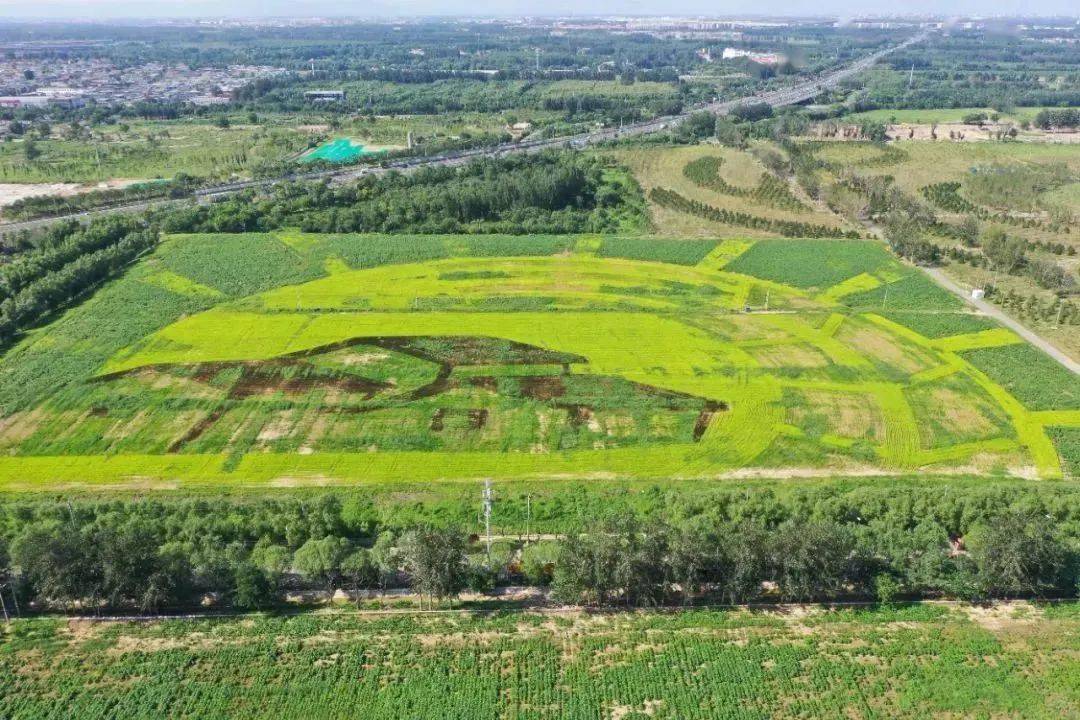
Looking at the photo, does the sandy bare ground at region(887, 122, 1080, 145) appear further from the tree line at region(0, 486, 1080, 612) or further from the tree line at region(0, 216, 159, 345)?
the tree line at region(0, 216, 159, 345)

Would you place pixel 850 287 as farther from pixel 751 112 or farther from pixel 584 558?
pixel 751 112

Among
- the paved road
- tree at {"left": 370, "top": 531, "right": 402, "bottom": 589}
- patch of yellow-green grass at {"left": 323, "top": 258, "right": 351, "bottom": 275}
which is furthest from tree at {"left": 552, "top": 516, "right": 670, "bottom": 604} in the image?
patch of yellow-green grass at {"left": 323, "top": 258, "right": 351, "bottom": 275}

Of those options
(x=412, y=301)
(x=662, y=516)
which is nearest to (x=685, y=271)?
(x=412, y=301)

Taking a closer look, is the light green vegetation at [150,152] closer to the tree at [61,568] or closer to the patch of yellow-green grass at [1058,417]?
the tree at [61,568]

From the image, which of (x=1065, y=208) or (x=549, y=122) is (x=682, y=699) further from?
(x=549, y=122)

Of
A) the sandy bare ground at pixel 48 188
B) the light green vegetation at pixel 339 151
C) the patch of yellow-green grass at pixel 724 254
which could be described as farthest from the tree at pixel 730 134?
the sandy bare ground at pixel 48 188

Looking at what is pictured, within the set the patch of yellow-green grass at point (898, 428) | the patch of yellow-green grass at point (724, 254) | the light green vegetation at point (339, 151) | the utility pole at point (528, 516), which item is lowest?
the utility pole at point (528, 516)

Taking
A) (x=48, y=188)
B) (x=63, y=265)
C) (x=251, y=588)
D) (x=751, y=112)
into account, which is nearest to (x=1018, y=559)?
(x=251, y=588)

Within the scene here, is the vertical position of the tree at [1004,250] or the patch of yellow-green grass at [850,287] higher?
the tree at [1004,250]
